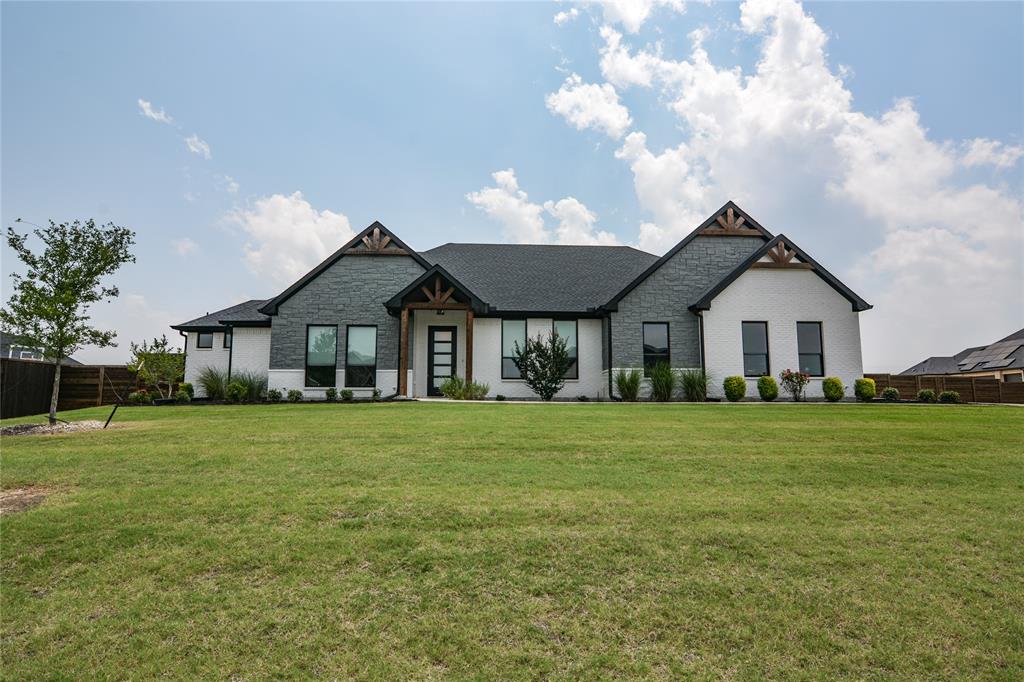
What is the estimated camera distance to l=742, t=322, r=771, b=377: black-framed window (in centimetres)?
1819

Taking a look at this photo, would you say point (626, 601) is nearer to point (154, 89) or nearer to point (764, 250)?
point (154, 89)

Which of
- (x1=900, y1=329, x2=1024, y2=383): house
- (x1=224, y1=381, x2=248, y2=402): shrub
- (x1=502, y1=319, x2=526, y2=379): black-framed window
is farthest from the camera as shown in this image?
(x1=900, y1=329, x2=1024, y2=383): house

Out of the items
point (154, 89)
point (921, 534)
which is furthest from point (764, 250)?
point (154, 89)

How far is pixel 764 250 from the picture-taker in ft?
59.7

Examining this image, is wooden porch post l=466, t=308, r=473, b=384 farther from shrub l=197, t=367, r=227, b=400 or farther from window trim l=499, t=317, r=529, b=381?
shrub l=197, t=367, r=227, b=400

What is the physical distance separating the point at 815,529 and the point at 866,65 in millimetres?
14833

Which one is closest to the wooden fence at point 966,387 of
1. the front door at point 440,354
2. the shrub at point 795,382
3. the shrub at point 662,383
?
the shrub at point 795,382

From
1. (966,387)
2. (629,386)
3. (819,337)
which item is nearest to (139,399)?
(629,386)

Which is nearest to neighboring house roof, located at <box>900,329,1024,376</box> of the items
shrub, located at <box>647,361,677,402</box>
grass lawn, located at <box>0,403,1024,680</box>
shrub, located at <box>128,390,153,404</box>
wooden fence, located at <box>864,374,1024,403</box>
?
wooden fence, located at <box>864,374,1024,403</box>

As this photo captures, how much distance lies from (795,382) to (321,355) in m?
17.0

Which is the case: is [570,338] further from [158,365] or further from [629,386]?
[158,365]

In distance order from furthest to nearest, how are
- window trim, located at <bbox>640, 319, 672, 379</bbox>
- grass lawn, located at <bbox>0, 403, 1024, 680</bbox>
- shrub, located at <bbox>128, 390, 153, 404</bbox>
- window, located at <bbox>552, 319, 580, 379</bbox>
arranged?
window, located at <bbox>552, 319, 580, 379</bbox> → window trim, located at <bbox>640, 319, 672, 379</bbox> → shrub, located at <bbox>128, 390, 153, 404</bbox> → grass lawn, located at <bbox>0, 403, 1024, 680</bbox>

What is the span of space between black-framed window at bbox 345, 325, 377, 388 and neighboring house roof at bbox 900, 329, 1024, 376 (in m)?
40.5

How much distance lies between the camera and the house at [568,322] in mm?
18141
